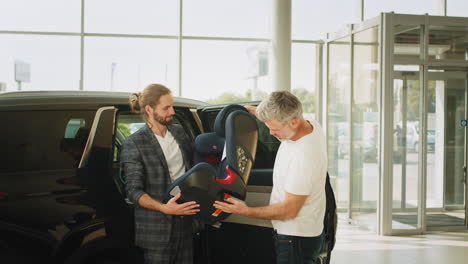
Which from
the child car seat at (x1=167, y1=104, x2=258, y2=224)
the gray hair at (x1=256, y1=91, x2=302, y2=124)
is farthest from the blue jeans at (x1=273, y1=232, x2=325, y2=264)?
the gray hair at (x1=256, y1=91, x2=302, y2=124)

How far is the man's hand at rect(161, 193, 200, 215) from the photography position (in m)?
2.23

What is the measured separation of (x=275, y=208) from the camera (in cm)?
212

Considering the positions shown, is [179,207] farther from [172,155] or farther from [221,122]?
[221,122]

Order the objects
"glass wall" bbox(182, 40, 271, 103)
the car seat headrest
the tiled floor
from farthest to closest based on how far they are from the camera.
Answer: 1. "glass wall" bbox(182, 40, 271, 103)
2. the tiled floor
3. the car seat headrest

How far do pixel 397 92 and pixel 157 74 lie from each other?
142 inches

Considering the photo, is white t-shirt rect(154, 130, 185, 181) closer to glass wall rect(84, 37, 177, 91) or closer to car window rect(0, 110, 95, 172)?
car window rect(0, 110, 95, 172)

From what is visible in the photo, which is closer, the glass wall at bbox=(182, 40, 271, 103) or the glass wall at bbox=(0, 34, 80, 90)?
the glass wall at bbox=(0, 34, 80, 90)

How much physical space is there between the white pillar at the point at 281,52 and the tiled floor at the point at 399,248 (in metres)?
2.45

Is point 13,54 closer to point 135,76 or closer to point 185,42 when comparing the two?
point 135,76

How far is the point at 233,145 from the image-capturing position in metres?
2.24

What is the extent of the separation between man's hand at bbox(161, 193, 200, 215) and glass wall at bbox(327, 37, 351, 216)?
4.94 metres

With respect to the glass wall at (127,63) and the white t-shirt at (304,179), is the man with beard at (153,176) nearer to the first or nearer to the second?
the white t-shirt at (304,179)

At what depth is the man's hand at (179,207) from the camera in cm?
223

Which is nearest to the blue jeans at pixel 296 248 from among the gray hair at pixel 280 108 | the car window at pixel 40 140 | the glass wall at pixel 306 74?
the gray hair at pixel 280 108
